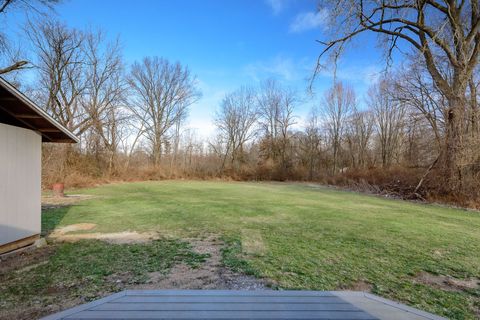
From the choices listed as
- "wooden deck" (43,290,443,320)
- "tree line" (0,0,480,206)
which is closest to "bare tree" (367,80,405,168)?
"tree line" (0,0,480,206)

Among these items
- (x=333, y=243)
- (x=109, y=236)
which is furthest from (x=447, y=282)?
(x=109, y=236)

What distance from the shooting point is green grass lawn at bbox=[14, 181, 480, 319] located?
3.12 meters

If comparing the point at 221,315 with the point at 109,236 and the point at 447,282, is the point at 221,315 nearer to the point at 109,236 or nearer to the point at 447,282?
the point at 447,282

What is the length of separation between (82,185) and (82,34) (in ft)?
45.6

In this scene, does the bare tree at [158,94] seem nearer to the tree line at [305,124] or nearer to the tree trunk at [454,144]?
the tree line at [305,124]

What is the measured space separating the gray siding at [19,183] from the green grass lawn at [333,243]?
5.22 ft

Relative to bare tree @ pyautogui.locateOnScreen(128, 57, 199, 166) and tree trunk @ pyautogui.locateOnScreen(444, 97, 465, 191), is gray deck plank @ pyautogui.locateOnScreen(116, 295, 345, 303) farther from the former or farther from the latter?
bare tree @ pyautogui.locateOnScreen(128, 57, 199, 166)

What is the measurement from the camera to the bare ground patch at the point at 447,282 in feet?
10.4

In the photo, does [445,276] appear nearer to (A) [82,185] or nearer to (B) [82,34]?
(A) [82,185]

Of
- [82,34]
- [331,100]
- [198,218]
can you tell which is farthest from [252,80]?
[198,218]

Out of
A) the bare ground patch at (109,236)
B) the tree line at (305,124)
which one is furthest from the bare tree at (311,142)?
the bare ground patch at (109,236)

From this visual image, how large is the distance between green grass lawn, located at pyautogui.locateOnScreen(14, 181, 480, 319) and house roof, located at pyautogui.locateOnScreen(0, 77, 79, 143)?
92.5 inches

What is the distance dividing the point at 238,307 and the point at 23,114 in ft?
14.6

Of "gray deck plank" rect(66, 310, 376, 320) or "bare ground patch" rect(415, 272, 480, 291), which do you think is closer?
"gray deck plank" rect(66, 310, 376, 320)
